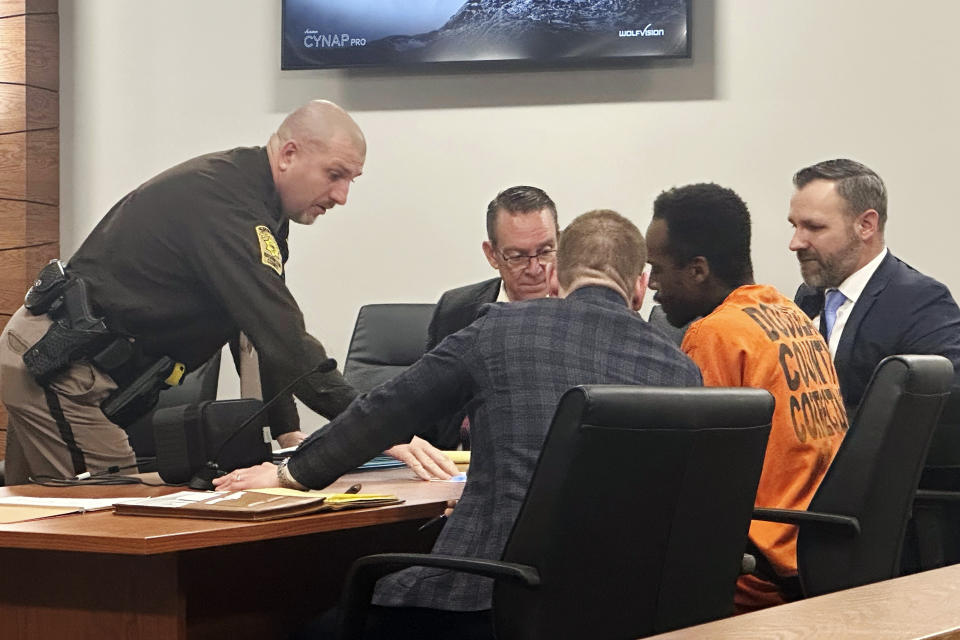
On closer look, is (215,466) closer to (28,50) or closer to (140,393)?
(140,393)

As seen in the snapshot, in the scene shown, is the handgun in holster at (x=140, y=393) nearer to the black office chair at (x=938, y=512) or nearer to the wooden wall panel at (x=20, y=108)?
the black office chair at (x=938, y=512)

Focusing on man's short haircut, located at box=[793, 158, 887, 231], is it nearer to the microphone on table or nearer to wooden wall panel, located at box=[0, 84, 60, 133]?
the microphone on table

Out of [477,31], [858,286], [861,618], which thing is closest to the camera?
[861,618]

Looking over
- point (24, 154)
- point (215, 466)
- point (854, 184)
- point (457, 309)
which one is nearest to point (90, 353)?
point (215, 466)

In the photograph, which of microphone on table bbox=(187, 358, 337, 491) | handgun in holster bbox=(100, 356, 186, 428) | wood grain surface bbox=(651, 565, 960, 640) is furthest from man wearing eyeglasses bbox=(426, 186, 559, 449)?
wood grain surface bbox=(651, 565, 960, 640)

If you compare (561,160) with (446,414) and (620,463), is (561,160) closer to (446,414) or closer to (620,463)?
(446,414)

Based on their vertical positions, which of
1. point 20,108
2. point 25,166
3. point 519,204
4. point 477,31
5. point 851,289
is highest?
point 477,31

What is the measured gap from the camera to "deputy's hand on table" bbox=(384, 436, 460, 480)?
103 inches

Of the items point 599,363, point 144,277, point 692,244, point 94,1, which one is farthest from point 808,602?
point 94,1

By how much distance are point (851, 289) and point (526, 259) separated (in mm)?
949

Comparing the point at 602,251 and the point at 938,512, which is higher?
the point at 602,251

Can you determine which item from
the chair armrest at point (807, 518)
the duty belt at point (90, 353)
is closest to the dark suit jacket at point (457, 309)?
the duty belt at point (90, 353)

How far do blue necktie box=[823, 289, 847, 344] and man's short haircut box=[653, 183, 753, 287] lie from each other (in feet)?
3.73

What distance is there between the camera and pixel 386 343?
4336 mm
